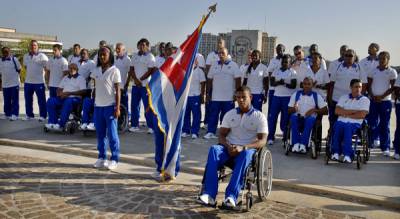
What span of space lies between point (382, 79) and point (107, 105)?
16.6 feet

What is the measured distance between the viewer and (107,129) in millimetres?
5852

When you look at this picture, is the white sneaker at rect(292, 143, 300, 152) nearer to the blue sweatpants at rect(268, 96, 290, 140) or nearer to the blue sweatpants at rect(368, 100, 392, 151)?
the blue sweatpants at rect(268, 96, 290, 140)

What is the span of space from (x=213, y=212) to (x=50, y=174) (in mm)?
2513

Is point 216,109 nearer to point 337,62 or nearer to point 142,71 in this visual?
point 142,71

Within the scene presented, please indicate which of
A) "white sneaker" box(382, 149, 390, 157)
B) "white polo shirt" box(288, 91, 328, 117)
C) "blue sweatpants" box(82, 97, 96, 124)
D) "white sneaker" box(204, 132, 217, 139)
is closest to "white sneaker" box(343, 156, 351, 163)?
"white polo shirt" box(288, 91, 328, 117)

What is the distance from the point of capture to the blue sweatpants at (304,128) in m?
6.50

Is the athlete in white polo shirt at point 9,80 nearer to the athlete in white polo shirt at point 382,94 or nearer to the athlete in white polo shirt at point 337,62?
the athlete in white polo shirt at point 337,62

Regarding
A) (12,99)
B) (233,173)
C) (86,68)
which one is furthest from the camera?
(12,99)

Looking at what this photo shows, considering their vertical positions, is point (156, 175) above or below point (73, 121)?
below

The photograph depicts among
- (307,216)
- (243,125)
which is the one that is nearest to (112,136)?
Answer: (243,125)

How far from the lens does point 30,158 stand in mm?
6152

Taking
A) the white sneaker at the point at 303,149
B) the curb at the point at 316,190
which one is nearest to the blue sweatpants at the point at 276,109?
the white sneaker at the point at 303,149

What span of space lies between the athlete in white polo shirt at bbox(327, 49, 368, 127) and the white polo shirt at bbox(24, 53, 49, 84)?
255 inches

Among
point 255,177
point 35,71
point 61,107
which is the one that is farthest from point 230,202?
point 35,71
